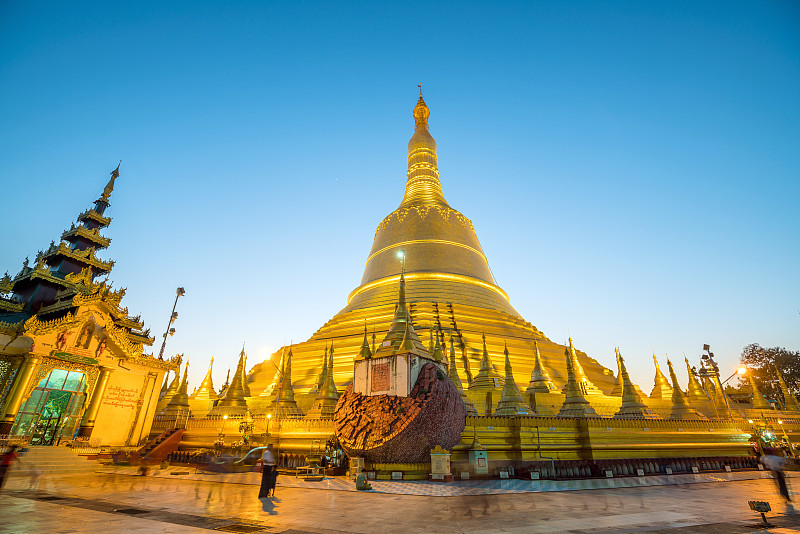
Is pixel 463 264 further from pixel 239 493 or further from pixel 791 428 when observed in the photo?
pixel 239 493

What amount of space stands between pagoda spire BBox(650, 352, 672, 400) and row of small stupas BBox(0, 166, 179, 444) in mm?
25837

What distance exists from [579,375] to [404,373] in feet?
46.5

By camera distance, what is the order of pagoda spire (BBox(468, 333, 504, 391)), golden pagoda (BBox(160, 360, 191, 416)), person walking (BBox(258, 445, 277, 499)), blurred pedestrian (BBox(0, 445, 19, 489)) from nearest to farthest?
1. person walking (BBox(258, 445, 277, 499))
2. blurred pedestrian (BBox(0, 445, 19, 489))
3. pagoda spire (BBox(468, 333, 504, 391))
4. golden pagoda (BBox(160, 360, 191, 416))

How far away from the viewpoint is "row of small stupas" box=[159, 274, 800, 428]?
15.5 metres

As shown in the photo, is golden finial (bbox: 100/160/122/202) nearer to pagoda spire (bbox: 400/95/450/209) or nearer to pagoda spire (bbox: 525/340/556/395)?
pagoda spire (bbox: 400/95/450/209)

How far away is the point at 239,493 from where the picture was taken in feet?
27.8

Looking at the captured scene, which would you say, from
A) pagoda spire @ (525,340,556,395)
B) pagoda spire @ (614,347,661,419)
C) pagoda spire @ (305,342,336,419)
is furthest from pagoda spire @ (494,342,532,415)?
pagoda spire @ (305,342,336,419)

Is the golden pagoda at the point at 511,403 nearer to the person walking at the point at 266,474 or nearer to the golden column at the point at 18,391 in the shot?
the person walking at the point at 266,474

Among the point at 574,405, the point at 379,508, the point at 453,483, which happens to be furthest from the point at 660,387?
the point at 379,508

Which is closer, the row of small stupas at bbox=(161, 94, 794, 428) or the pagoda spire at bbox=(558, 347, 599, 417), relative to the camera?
the pagoda spire at bbox=(558, 347, 599, 417)

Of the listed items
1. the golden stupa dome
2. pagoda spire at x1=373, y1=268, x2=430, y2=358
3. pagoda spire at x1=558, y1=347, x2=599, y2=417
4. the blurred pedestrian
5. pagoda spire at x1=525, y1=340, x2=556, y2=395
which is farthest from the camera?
the golden stupa dome

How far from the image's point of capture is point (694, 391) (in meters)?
23.0

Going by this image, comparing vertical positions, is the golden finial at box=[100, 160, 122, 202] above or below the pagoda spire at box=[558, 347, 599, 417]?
above

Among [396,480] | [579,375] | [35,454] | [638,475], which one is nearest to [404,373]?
[396,480]
